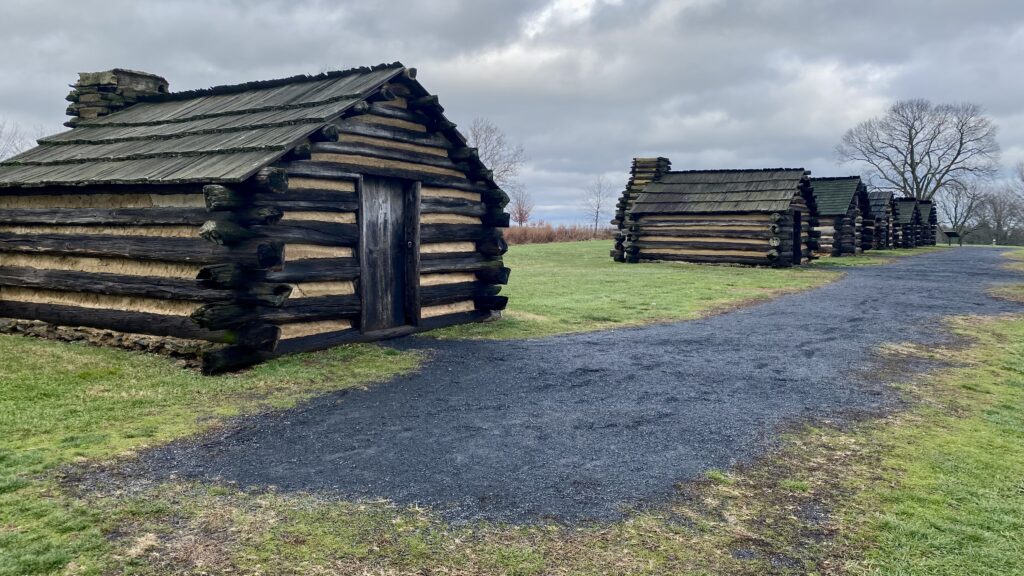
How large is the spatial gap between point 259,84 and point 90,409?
7.55 meters

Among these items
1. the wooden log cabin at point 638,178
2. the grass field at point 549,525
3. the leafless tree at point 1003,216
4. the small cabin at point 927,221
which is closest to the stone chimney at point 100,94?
the grass field at point 549,525

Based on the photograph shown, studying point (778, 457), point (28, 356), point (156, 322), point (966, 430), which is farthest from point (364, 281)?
point (966, 430)

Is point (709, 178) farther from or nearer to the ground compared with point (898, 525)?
farther from the ground

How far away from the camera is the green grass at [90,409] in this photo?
12.5 ft

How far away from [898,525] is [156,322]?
8309 mm

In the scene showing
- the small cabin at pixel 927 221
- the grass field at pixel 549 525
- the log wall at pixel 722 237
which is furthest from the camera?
the small cabin at pixel 927 221

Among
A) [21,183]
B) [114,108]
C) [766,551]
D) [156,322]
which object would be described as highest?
[114,108]

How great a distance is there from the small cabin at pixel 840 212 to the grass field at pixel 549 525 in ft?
100

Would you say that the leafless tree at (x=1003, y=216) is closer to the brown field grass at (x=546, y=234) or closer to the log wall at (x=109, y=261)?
the brown field grass at (x=546, y=234)

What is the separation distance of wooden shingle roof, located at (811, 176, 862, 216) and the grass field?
31.4 metres

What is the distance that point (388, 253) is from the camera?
10.7m

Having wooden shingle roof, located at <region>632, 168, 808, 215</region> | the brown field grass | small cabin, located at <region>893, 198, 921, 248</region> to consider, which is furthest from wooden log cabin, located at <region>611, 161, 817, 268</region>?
small cabin, located at <region>893, 198, 921, 248</region>

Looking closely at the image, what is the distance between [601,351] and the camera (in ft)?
31.0

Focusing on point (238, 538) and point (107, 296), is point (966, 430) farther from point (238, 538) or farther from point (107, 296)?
point (107, 296)
